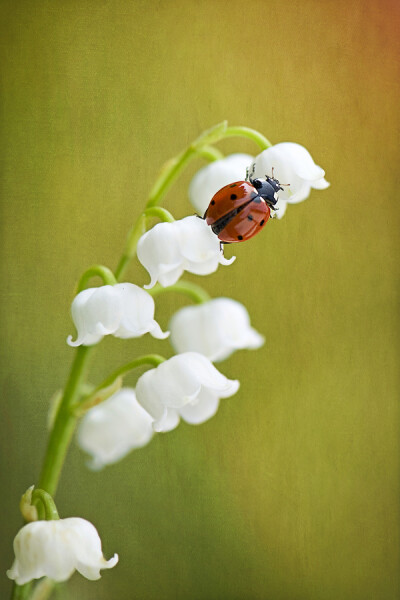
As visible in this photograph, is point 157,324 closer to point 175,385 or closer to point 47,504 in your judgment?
point 175,385

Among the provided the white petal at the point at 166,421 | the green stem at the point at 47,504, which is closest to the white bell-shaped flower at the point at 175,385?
the white petal at the point at 166,421

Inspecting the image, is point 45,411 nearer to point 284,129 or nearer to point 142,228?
point 142,228

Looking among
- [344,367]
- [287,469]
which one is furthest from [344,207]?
[287,469]

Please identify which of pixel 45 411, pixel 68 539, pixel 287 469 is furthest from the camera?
pixel 287 469

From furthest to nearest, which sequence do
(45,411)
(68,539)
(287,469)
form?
(287,469) → (45,411) → (68,539)

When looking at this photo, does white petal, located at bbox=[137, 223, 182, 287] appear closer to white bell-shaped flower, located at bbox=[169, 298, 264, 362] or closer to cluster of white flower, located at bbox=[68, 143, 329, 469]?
cluster of white flower, located at bbox=[68, 143, 329, 469]

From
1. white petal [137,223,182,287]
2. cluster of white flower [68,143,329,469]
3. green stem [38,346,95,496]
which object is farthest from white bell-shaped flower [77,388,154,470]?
white petal [137,223,182,287]

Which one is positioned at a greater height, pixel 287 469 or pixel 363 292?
pixel 363 292
